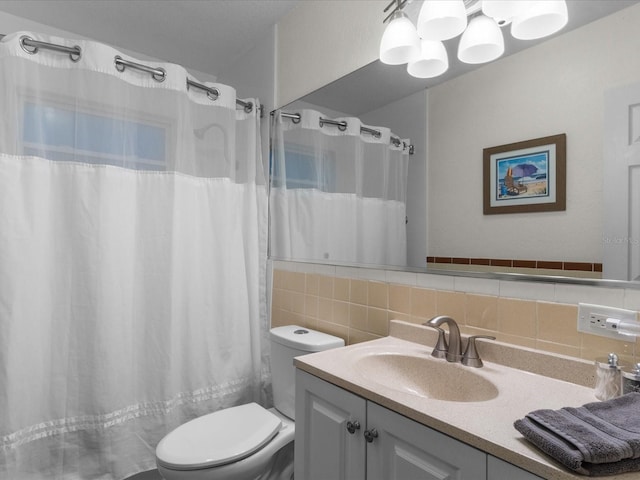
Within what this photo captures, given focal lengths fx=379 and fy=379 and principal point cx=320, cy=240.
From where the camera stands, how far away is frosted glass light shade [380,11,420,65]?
1342mm

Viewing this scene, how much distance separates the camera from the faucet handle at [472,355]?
1151mm

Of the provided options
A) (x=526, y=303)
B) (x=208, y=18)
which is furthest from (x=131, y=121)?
(x=526, y=303)

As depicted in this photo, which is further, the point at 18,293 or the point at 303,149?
the point at 303,149

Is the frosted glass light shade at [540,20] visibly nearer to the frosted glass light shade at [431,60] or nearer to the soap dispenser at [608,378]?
the frosted glass light shade at [431,60]

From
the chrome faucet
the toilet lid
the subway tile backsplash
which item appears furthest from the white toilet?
the chrome faucet

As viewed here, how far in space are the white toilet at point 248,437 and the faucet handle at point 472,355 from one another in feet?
1.92

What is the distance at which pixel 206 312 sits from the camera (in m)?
1.94

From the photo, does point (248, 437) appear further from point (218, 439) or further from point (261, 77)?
point (261, 77)

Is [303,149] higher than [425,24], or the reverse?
[425,24]

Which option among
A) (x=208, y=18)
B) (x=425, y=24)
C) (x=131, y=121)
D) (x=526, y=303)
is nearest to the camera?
(x=526, y=303)

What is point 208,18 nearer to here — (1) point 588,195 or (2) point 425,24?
(2) point 425,24

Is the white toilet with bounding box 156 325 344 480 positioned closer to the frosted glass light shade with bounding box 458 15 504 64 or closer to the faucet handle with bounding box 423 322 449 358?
the faucet handle with bounding box 423 322 449 358

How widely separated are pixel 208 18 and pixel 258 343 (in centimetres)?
183

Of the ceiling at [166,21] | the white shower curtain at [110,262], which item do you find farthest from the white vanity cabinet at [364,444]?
the ceiling at [166,21]
